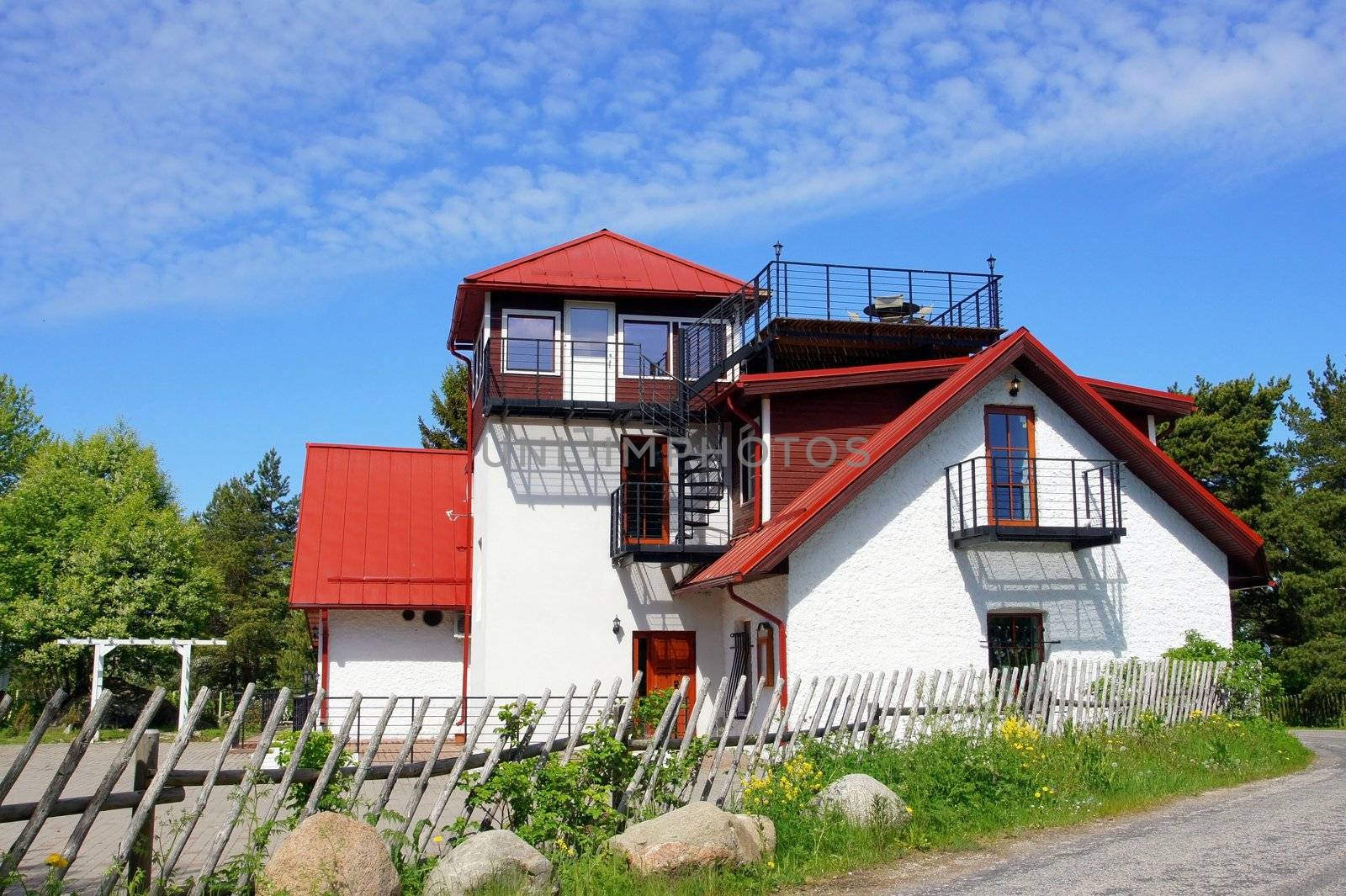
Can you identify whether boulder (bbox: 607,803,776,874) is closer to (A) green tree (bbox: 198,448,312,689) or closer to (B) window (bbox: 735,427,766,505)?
(B) window (bbox: 735,427,766,505)

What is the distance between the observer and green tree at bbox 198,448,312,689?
4419 centimetres

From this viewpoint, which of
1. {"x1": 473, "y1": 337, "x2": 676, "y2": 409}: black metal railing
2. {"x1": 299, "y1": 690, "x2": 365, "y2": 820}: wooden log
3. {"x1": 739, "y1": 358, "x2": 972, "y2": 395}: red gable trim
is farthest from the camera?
{"x1": 473, "y1": 337, "x2": 676, "y2": 409}: black metal railing

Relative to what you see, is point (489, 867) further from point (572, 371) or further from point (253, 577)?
point (253, 577)

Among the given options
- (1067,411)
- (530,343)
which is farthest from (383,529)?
(1067,411)

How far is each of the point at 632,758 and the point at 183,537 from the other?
30.4 metres

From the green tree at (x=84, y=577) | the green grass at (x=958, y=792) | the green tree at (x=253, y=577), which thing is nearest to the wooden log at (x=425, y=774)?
the green grass at (x=958, y=792)

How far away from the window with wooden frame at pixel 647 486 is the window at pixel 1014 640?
605cm

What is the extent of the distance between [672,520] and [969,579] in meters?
5.82

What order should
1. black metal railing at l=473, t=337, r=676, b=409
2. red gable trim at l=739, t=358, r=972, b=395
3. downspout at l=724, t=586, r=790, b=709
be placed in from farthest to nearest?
black metal railing at l=473, t=337, r=676, b=409 → red gable trim at l=739, t=358, r=972, b=395 → downspout at l=724, t=586, r=790, b=709

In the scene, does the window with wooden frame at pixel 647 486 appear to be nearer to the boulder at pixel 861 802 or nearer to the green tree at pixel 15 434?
the boulder at pixel 861 802

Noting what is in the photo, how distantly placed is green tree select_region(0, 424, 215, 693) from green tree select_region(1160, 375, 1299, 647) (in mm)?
29098

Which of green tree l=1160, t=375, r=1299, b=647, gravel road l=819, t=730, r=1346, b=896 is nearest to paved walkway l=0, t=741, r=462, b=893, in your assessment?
gravel road l=819, t=730, r=1346, b=896

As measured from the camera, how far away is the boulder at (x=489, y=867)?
740 centimetres

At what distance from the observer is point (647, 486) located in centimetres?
2119
